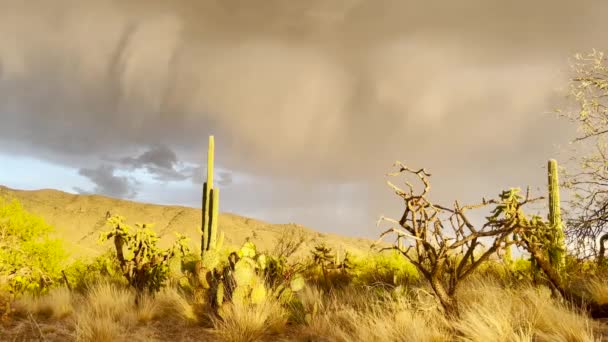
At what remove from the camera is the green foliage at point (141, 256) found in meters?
12.9

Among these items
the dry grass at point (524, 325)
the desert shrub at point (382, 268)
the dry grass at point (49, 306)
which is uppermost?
the dry grass at point (524, 325)

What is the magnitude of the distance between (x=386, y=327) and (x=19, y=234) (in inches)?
442

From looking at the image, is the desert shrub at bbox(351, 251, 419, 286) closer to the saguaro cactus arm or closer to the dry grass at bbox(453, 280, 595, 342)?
the saguaro cactus arm

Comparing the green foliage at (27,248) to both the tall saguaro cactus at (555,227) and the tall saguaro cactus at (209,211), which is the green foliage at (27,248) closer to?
the tall saguaro cactus at (209,211)

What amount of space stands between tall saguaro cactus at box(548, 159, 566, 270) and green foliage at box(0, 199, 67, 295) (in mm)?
10850

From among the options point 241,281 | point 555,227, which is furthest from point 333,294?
point 555,227

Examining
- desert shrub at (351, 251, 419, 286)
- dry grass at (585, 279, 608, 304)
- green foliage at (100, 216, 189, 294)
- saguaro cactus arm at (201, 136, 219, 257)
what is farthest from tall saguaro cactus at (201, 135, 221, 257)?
dry grass at (585, 279, 608, 304)

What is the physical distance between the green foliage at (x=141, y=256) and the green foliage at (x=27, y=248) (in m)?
1.71

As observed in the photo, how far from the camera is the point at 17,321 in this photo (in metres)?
10.1

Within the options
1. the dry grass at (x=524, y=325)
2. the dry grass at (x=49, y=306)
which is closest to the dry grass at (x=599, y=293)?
the dry grass at (x=524, y=325)

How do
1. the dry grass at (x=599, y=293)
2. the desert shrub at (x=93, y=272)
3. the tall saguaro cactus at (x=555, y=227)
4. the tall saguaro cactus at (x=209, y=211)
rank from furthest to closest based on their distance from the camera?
the desert shrub at (x=93, y=272)
the tall saguaro cactus at (x=209, y=211)
the tall saguaro cactus at (x=555, y=227)
the dry grass at (x=599, y=293)

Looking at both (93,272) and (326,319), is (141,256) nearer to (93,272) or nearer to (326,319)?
(93,272)

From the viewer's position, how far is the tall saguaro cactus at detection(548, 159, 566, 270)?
11.0 meters

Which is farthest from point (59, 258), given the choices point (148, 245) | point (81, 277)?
point (148, 245)
